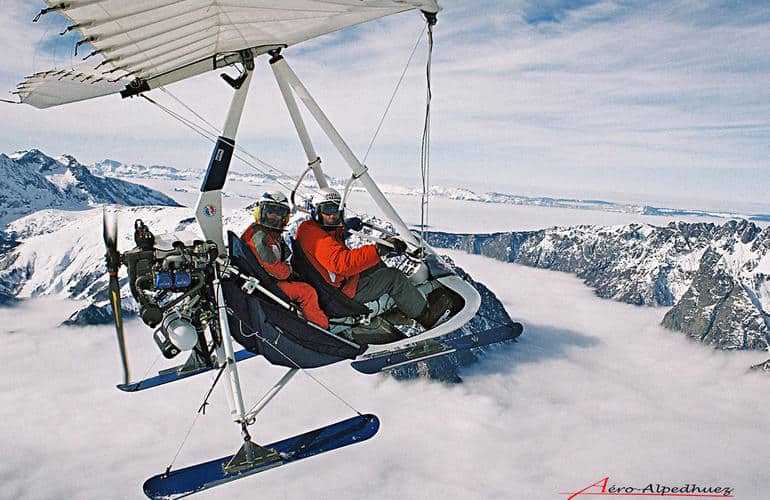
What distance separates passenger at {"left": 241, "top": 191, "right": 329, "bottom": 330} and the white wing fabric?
223 centimetres

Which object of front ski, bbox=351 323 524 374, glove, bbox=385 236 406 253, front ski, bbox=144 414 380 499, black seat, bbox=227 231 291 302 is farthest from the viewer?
front ski, bbox=351 323 524 374

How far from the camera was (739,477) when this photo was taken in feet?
586

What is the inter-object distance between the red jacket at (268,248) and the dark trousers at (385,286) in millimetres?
1415

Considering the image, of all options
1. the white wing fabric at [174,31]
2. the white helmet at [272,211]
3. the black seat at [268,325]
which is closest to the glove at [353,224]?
the white helmet at [272,211]

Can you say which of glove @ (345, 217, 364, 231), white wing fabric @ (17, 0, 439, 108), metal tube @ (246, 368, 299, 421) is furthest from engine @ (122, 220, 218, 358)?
glove @ (345, 217, 364, 231)

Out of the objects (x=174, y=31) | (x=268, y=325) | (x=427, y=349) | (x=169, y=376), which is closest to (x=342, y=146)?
(x=268, y=325)

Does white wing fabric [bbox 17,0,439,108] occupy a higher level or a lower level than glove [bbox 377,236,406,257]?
higher

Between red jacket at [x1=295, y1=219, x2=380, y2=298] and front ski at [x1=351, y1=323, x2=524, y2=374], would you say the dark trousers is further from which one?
front ski at [x1=351, y1=323, x2=524, y2=374]

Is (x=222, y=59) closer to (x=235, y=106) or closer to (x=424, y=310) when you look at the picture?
(x=235, y=106)

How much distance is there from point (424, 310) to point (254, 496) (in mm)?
148613

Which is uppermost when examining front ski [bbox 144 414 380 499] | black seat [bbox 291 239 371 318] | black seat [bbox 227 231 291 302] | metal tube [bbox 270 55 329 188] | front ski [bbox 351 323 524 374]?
metal tube [bbox 270 55 329 188]

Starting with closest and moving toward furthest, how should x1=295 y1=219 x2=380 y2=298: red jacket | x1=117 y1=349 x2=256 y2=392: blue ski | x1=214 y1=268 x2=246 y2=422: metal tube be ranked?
x1=214 y1=268 x2=246 y2=422: metal tube
x1=295 y1=219 x2=380 y2=298: red jacket
x1=117 y1=349 x2=256 y2=392: blue ski

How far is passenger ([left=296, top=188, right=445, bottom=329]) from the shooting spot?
812 cm

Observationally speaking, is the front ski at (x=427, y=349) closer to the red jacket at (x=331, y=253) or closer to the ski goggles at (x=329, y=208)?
the red jacket at (x=331, y=253)
